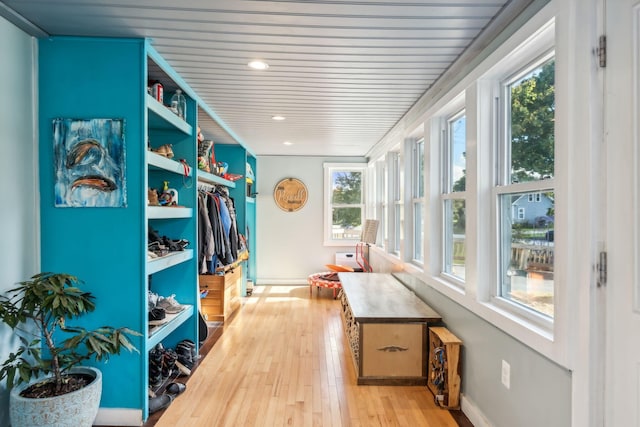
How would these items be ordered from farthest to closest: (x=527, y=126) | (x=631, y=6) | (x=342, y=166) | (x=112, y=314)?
(x=342, y=166) < (x=112, y=314) < (x=527, y=126) < (x=631, y=6)

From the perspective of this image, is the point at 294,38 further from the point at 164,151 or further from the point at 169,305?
the point at 169,305

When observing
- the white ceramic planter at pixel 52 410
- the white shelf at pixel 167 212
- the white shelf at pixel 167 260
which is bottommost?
the white ceramic planter at pixel 52 410

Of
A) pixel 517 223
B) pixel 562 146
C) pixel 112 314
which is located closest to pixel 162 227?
pixel 112 314

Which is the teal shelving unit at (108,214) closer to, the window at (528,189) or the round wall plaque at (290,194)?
the window at (528,189)

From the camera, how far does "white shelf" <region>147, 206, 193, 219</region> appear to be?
241cm

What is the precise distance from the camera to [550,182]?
5.35 ft

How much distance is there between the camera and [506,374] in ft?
6.19

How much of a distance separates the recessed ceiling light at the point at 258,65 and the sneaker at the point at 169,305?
196cm

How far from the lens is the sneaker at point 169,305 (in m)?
2.91

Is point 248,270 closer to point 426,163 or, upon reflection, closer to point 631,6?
point 426,163

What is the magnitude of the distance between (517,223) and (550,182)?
1.34ft

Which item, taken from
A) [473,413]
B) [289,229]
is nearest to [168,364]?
[473,413]

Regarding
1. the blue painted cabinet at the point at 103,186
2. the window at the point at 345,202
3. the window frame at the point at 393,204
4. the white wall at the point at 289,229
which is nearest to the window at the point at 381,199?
the window frame at the point at 393,204

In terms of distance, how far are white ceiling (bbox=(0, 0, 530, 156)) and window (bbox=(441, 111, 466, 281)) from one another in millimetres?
444
